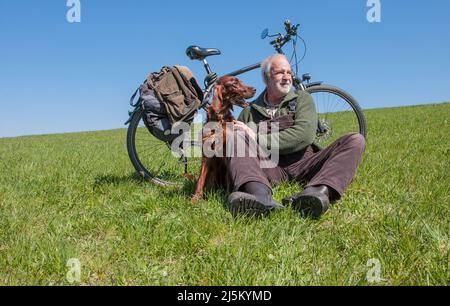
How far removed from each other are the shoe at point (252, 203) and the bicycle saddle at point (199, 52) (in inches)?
96.7

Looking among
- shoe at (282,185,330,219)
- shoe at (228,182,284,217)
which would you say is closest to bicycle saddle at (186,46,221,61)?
shoe at (228,182,284,217)

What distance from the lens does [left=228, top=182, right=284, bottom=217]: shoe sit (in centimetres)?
335

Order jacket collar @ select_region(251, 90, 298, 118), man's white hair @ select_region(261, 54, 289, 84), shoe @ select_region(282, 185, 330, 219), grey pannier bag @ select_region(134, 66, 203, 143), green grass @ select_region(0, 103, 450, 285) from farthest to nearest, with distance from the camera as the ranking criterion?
grey pannier bag @ select_region(134, 66, 203, 143) < man's white hair @ select_region(261, 54, 289, 84) < jacket collar @ select_region(251, 90, 298, 118) < shoe @ select_region(282, 185, 330, 219) < green grass @ select_region(0, 103, 450, 285)

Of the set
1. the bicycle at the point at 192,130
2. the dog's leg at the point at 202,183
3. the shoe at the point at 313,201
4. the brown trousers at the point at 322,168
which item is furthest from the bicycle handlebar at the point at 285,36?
the shoe at the point at 313,201

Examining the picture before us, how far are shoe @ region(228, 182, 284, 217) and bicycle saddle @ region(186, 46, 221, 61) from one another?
246 centimetres

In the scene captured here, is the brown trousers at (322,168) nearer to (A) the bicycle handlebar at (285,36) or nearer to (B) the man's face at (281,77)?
(B) the man's face at (281,77)

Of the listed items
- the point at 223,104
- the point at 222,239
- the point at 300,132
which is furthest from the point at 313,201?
the point at 223,104

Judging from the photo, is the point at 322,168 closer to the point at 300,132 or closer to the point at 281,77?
the point at 300,132

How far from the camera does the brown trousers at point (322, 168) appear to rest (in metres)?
3.62

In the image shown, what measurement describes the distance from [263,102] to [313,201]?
5.55ft

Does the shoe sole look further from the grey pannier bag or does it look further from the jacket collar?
the grey pannier bag

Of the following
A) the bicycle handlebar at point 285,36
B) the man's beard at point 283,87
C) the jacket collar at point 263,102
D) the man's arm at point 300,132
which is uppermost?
the bicycle handlebar at point 285,36

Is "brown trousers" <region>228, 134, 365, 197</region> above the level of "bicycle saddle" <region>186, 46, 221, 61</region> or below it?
below

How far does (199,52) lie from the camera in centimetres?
521
